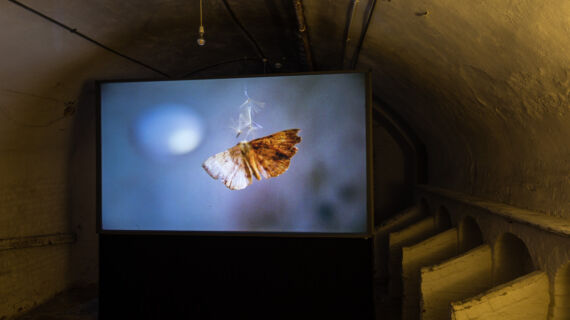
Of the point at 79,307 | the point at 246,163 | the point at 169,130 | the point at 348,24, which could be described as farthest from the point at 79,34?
the point at 79,307

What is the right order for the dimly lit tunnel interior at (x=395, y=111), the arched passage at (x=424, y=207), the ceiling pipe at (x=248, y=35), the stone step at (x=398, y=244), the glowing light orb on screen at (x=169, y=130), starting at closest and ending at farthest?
1. the dimly lit tunnel interior at (x=395, y=111)
2. the glowing light orb on screen at (x=169, y=130)
3. the ceiling pipe at (x=248, y=35)
4. the stone step at (x=398, y=244)
5. the arched passage at (x=424, y=207)

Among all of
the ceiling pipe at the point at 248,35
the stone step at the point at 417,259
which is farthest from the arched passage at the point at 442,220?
the ceiling pipe at the point at 248,35

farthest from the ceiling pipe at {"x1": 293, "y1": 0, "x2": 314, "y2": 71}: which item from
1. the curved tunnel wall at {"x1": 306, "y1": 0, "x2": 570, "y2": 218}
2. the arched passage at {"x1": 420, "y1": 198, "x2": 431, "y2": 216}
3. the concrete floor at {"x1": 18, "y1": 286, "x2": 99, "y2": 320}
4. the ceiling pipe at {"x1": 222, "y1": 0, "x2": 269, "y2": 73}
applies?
the concrete floor at {"x1": 18, "y1": 286, "x2": 99, "y2": 320}

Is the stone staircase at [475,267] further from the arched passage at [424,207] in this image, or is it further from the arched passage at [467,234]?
the arched passage at [424,207]

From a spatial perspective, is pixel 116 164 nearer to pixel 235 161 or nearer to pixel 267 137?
pixel 235 161

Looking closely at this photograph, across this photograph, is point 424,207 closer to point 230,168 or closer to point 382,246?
point 382,246
